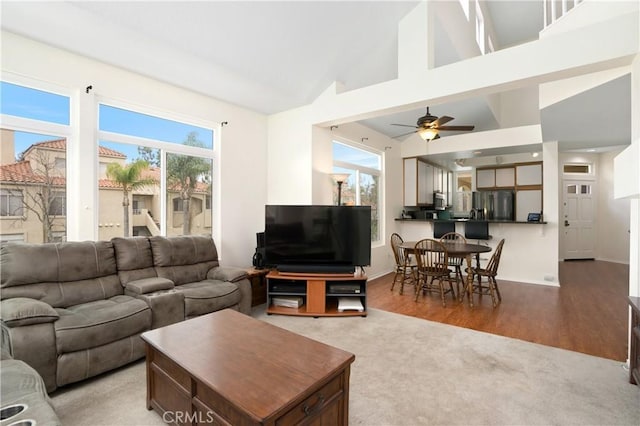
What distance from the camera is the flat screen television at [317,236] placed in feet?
12.7

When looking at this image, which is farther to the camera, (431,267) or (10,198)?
(431,267)

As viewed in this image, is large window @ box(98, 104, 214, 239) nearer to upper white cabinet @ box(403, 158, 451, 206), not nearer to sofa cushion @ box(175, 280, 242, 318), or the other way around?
sofa cushion @ box(175, 280, 242, 318)

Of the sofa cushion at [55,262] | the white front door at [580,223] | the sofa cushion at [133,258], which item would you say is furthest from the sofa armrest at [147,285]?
the white front door at [580,223]

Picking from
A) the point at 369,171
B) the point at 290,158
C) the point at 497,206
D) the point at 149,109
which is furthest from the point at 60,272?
the point at 497,206

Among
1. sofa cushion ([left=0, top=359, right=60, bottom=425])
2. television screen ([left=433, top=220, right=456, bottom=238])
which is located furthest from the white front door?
sofa cushion ([left=0, top=359, right=60, bottom=425])

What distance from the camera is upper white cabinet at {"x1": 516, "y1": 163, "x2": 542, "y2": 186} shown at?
638cm

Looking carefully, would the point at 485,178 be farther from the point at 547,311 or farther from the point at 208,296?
the point at 208,296

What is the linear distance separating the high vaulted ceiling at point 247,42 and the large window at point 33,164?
58 cm

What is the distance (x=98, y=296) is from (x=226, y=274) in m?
1.19

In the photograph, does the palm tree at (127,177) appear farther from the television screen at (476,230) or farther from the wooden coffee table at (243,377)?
the television screen at (476,230)

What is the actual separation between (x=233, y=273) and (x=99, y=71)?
2544 mm

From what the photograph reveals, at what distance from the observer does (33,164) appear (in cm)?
273

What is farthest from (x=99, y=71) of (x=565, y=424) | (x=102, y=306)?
(x=565, y=424)

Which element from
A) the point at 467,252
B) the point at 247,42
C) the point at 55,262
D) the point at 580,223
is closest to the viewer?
the point at 55,262
